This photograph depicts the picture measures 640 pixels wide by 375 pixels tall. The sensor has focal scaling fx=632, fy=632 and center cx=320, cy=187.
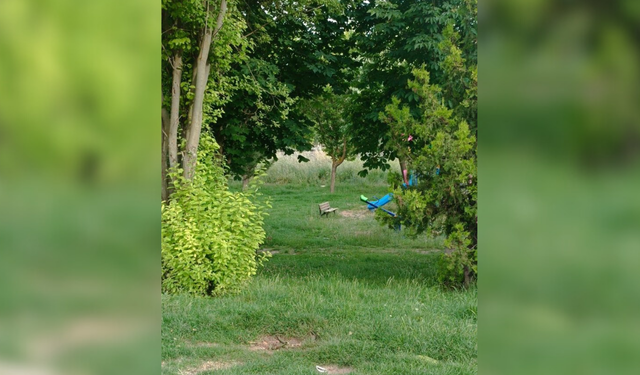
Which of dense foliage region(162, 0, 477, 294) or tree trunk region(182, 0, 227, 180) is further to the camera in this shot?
tree trunk region(182, 0, 227, 180)

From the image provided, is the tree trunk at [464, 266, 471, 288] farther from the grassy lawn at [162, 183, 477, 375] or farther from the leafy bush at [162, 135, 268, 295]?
the leafy bush at [162, 135, 268, 295]

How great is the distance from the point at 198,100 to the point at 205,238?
1784 mm

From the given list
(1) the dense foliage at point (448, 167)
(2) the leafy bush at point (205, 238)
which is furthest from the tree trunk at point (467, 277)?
(2) the leafy bush at point (205, 238)

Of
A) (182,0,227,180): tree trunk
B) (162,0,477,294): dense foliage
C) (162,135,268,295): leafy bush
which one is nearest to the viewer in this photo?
(162,135,268,295): leafy bush

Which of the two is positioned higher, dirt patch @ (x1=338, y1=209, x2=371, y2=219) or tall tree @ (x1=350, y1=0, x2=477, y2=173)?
tall tree @ (x1=350, y1=0, x2=477, y2=173)

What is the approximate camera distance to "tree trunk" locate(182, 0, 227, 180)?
791 centimetres

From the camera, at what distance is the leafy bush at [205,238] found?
7293 mm
